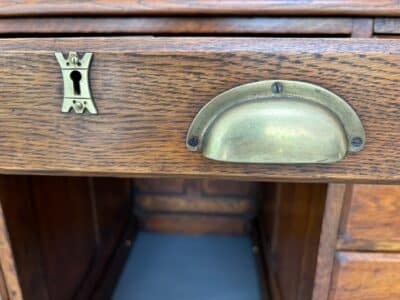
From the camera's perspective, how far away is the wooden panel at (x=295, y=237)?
1.43 feet

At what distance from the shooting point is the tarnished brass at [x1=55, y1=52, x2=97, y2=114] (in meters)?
0.26

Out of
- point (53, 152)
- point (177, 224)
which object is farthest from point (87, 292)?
point (53, 152)

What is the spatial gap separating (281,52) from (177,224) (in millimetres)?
864

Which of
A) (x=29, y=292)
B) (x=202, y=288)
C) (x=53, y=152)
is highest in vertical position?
(x=53, y=152)

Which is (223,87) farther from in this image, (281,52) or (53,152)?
(53,152)

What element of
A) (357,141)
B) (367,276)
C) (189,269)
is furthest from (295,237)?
(189,269)

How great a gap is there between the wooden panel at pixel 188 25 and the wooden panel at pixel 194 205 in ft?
2.38

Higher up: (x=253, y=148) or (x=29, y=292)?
(x=253, y=148)

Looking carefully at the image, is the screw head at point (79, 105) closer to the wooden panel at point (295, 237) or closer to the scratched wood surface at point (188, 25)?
the scratched wood surface at point (188, 25)

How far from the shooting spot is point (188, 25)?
0.32m

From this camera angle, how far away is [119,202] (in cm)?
94

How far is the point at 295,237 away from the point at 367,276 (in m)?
0.15

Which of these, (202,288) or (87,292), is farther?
(202,288)

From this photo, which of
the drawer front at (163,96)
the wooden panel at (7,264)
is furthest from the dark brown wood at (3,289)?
the drawer front at (163,96)
